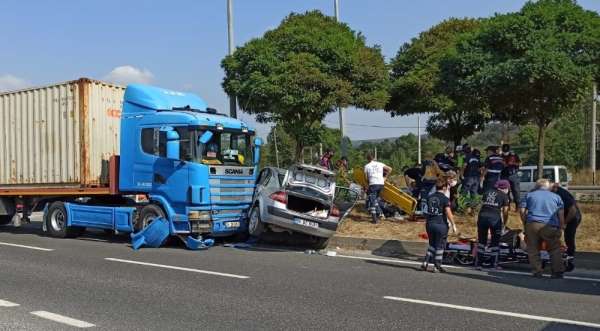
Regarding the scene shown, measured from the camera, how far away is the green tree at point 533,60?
12914 millimetres

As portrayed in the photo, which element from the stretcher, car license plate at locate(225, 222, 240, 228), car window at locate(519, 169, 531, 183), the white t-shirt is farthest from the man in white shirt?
car window at locate(519, 169, 531, 183)

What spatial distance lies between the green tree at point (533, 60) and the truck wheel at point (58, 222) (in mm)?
9760

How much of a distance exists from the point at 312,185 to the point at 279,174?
1263 mm

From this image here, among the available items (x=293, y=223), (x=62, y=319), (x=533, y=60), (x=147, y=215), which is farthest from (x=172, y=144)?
(x=533, y=60)

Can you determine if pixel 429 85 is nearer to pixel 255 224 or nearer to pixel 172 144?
pixel 255 224

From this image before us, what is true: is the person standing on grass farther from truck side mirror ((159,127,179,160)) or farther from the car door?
truck side mirror ((159,127,179,160))

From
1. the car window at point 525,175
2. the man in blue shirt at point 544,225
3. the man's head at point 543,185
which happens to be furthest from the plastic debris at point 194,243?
the car window at point 525,175

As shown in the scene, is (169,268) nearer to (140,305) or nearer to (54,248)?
(140,305)

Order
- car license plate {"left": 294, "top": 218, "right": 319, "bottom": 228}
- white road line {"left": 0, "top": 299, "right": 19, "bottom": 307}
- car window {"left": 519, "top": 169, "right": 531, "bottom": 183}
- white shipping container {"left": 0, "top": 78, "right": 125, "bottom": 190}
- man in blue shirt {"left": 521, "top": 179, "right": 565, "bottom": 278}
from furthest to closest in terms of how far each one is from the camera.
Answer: car window {"left": 519, "top": 169, "right": 531, "bottom": 183}, white shipping container {"left": 0, "top": 78, "right": 125, "bottom": 190}, car license plate {"left": 294, "top": 218, "right": 319, "bottom": 228}, man in blue shirt {"left": 521, "top": 179, "right": 565, "bottom": 278}, white road line {"left": 0, "top": 299, "right": 19, "bottom": 307}

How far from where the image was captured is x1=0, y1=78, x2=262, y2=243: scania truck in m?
12.3

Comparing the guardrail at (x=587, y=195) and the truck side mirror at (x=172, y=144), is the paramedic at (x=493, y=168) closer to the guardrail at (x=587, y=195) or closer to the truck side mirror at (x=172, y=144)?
the guardrail at (x=587, y=195)

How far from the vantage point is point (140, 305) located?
7.07 meters

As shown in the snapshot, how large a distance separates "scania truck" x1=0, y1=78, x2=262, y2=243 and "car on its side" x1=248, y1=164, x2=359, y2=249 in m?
0.46

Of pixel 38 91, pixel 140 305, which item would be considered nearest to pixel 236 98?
pixel 38 91
